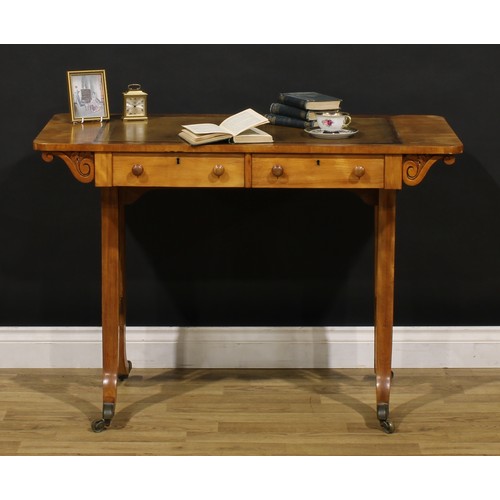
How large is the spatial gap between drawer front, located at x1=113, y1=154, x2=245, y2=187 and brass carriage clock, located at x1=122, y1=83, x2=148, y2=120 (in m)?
0.38

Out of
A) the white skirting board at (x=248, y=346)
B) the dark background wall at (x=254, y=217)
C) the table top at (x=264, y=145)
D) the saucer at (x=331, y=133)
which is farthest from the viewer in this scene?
the white skirting board at (x=248, y=346)

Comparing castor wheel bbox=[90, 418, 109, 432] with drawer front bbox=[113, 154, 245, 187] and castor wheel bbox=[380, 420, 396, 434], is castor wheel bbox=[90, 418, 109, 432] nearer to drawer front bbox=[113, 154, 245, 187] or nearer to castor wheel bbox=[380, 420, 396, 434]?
drawer front bbox=[113, 154, 245, 187]

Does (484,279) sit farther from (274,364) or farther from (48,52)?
(48,52)

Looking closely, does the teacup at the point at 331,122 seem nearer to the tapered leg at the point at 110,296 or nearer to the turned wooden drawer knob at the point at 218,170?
the turned wooden drawer knob at the point at 218,170

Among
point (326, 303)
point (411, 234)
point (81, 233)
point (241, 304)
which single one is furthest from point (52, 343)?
point (411, 234)

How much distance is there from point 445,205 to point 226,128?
3.32 ft

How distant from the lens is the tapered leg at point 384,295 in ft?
12.9

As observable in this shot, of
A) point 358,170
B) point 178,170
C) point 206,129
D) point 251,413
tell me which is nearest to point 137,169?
point 178,170

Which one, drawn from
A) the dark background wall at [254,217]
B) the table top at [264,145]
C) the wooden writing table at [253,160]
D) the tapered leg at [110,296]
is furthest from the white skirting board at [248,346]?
the table top at [264,145]

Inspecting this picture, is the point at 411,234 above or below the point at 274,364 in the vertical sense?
above

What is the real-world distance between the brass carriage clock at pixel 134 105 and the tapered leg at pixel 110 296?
0.87 feet

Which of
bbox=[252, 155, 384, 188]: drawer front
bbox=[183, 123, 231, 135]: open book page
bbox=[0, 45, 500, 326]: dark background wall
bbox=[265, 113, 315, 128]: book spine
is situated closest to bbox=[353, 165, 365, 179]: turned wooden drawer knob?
bbox=[252, 155, 384, 188]: drawer front

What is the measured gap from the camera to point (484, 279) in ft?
14.9

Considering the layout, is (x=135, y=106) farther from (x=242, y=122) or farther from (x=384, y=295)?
(x=384, y=295)
